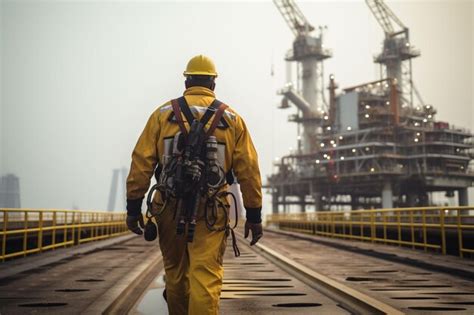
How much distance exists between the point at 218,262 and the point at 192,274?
0.21 metres

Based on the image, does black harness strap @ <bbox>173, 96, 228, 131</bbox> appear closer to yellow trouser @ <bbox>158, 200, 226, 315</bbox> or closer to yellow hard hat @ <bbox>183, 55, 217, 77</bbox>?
yellow hard hat @ <bbox>183, 55, 217, 77</bbox>

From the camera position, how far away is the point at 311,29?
11369cm

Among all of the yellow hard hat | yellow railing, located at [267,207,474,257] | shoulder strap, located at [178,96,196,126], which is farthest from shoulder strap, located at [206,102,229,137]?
yellow railing, located at [267,207,474,257]

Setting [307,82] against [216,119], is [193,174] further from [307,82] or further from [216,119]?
[307,82]

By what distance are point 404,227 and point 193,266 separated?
17.3 metres

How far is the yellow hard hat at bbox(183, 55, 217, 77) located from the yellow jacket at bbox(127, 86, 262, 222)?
281 mm

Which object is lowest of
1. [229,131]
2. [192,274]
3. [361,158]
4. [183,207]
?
[192,274]

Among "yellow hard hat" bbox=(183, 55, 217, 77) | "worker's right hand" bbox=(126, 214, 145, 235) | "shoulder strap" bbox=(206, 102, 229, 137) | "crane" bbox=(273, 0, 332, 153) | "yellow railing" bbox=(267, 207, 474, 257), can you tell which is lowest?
"yellow railing" bbox=(267, 207, 474, 257)

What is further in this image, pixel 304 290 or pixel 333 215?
pixel 333 215

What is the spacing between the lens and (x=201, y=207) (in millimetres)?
3857

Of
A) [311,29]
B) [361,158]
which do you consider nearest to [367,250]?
[361,158]

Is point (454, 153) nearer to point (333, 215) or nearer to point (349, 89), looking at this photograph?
point (349, 89)

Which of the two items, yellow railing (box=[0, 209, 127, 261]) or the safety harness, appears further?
yellow railing (box=[0, 209, 127, 261])

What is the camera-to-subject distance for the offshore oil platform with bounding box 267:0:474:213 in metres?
80.7
